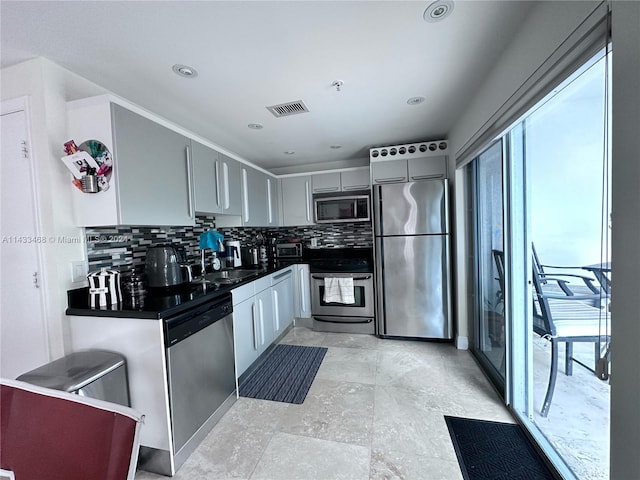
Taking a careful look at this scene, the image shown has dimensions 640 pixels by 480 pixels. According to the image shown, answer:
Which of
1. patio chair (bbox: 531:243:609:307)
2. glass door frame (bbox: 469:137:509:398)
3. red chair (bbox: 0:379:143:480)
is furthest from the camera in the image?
glass door frame (bbox: 469:137:509:398)

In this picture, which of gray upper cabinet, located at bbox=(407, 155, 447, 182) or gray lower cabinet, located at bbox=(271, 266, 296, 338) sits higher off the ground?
gray upper cabinet, located at bbox=(407, 155, 447, 182)

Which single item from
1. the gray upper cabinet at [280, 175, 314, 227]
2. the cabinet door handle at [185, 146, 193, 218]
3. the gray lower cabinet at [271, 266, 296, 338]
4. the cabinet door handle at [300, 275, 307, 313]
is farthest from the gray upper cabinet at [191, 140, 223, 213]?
the cabinet door handle at [300, 275, 307, 313]

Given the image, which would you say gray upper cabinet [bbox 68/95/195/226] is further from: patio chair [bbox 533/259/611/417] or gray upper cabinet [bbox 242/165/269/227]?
patio chair [bbox 533/259/611/417]

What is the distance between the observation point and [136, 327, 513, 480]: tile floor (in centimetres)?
138

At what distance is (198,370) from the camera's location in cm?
157

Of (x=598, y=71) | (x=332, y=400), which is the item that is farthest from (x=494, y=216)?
(x=332, y=400)

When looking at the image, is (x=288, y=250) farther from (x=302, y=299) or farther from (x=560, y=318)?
(x=560, y=318)

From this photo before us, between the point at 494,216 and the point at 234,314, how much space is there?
2.17 meters

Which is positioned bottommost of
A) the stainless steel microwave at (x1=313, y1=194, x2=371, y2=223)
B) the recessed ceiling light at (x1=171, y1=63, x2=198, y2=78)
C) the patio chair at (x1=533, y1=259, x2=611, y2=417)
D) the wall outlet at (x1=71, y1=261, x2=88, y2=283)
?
the patio chair at (x1=533, y1=259, x2=611, y2=417)

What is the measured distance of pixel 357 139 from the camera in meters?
2.90

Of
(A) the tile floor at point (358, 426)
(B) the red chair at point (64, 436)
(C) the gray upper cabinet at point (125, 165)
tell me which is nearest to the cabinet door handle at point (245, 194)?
(C) the gray upper cabinet at point (125, 165)

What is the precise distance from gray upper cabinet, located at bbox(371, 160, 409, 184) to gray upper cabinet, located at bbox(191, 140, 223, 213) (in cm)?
176

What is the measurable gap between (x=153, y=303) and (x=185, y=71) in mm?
1421

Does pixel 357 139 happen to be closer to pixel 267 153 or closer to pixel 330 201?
pixel 330 201
